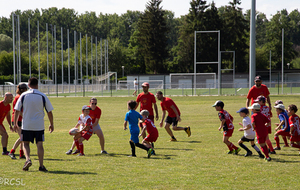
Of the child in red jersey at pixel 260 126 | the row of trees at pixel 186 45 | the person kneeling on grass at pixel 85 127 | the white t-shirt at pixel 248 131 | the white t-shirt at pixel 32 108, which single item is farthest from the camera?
the row of trees at pixel 186 45

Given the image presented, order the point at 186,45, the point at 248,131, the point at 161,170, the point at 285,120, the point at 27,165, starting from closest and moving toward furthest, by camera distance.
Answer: the point at 27,165, the point at 161,170, the point at 248,131, the point at 285,120, the point at 186,45

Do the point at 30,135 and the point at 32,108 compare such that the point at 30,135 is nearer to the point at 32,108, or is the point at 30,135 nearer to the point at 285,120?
the point at 32,108

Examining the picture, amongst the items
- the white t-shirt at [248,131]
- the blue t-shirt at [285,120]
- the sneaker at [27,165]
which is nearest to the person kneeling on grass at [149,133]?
the white t-shirt at [248,131]

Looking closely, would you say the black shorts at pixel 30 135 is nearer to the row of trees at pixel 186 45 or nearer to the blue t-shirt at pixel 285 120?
the blue t-shirt at pixel 285 120

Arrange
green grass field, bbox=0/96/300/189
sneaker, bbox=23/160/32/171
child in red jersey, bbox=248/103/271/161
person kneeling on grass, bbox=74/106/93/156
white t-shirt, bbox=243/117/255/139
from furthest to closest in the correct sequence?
person kneeling on grass, bbox=74/106/93/156 < white t-shirt, bbox=243/117/255/139 < child in red jersey, bbox=248/103/271/161 < sneaker, bbox=23/160/32/171 < green grass field, bbox=0/96/300/189

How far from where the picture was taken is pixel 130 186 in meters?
6.18

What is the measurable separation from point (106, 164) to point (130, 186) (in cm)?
195

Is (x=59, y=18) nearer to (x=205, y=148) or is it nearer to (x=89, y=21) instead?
(x=89, y=21)

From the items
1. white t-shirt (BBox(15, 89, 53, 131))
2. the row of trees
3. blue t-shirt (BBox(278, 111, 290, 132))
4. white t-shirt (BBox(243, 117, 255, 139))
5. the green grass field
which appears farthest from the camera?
the row of trees

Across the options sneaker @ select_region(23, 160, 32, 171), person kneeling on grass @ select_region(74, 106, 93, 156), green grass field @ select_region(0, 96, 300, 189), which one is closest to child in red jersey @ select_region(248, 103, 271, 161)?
green grass field @ select_region(0, 96, 300, 189)

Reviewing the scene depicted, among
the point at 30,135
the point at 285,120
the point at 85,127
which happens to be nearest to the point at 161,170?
the point at 85,127

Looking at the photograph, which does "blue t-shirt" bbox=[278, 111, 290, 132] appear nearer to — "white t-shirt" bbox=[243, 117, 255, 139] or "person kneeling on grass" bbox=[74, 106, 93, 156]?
"white t-shirt" bbox=[243, 117, 255, 139]

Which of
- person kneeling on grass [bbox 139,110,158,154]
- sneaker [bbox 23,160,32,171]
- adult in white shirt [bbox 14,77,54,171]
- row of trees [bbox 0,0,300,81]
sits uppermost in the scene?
row of trees [bbox 0,0,300,81]

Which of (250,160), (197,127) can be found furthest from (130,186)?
(197,127)
